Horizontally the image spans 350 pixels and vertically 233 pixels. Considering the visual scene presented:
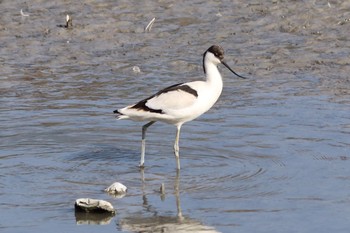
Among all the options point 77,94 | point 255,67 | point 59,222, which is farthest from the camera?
point 255,67

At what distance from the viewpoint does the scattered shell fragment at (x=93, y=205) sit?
7.43 m

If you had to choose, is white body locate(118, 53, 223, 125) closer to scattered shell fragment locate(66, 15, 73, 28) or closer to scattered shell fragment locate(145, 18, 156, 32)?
scattered shell fragment locate(145, 18, 156, 32)

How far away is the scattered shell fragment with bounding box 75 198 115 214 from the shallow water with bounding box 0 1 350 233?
0.07 metres

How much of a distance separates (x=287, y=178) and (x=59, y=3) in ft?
24.9

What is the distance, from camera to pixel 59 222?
7.37 m

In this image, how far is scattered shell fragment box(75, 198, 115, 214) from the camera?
293 inches

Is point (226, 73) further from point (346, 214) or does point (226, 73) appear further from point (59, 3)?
point (346, 214)

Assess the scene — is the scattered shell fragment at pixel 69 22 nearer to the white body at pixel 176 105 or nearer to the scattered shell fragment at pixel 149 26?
the scattered shell fragment at pixel 149 26

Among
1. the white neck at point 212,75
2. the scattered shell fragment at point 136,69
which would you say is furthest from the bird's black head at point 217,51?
the scattered shell fragment at point 136,69

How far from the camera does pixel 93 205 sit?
743 centimetres

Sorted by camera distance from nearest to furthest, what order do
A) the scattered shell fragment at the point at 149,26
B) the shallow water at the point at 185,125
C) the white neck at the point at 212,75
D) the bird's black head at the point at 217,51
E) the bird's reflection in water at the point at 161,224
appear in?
the bird's reflection in water at the point at 161,224 → the shallow water at the point at 185,125 → the white neck at the point at 212,75 → the bird's black head at the point at 217,51 → the scattered shell fragment at the point at 149,26

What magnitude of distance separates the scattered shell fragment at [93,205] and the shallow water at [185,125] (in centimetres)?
7

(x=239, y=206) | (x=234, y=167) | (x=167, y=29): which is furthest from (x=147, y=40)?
(x=239, y=206)

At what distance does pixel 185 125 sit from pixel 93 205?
3.11m
